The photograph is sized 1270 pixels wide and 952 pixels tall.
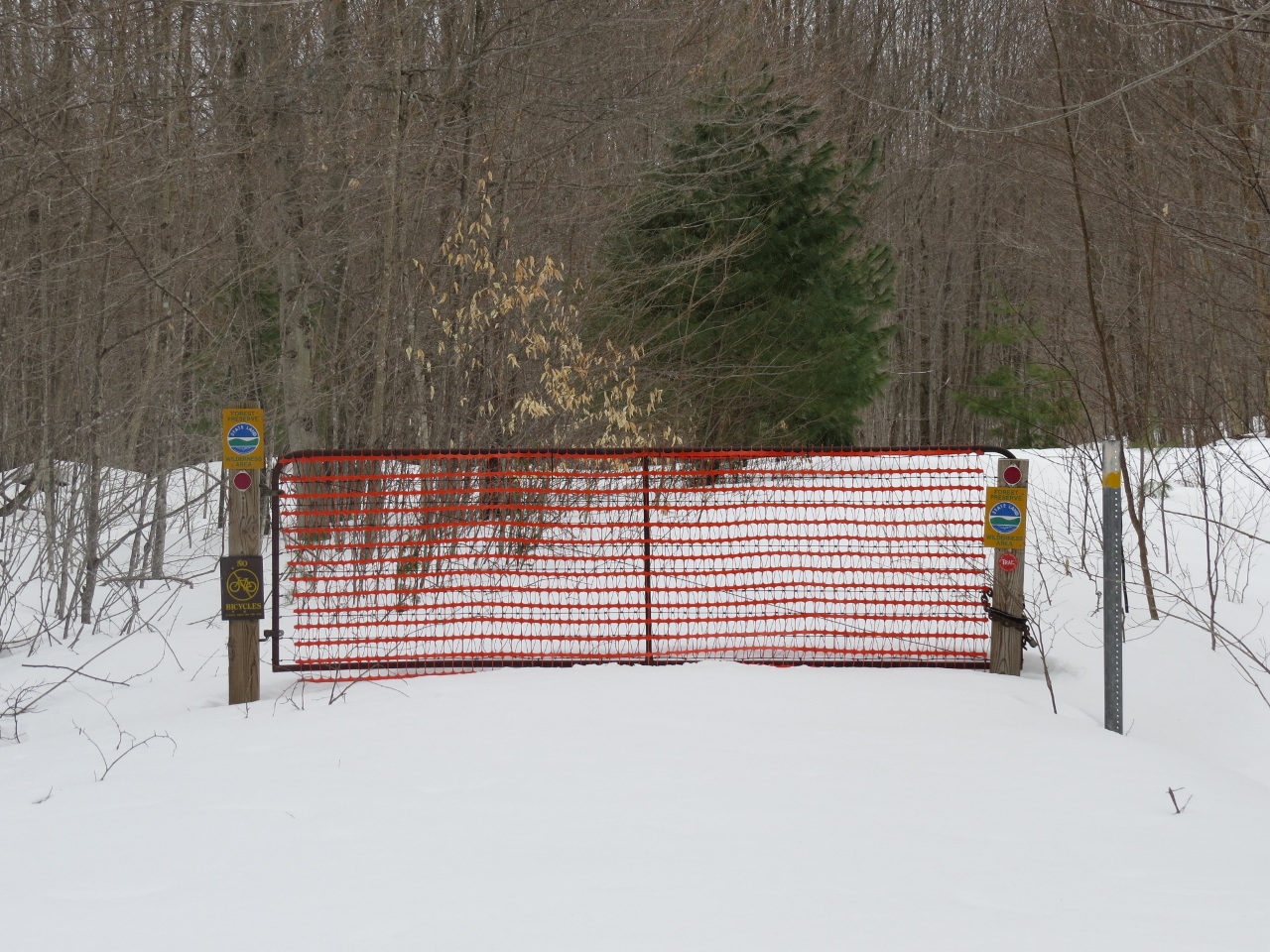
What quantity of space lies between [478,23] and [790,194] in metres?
6.20

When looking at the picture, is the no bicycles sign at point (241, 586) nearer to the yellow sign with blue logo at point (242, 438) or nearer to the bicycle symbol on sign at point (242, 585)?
the bicycle symbol on sign at point (242, 585)

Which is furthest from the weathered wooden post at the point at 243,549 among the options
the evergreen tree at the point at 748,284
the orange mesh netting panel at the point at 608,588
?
the evergreen tree at the point at 748,284

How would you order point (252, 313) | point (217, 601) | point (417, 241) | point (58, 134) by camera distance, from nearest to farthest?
point (58, 134) → point (217, 601) → point (417, 241) → point (252, 313)

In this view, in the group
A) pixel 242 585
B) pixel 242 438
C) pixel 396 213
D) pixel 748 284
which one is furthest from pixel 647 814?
pixel 748 284

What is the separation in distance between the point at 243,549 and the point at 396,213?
14.9 ft

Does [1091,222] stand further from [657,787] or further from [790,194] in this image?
[657,787]

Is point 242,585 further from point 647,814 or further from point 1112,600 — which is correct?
point 1112,600

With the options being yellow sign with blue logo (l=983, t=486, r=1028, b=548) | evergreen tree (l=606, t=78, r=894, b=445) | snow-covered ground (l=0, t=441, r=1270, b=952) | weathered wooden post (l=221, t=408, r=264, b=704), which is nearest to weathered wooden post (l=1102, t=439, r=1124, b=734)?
snow-covered ground (l=0, t=441, r=1270, b=952)

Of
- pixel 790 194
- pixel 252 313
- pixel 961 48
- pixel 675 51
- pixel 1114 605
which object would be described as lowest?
pixel 1114 605

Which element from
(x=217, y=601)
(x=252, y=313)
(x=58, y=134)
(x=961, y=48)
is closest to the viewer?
(x=58, y=134)

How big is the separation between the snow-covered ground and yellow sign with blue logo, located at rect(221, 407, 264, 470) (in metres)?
1.22

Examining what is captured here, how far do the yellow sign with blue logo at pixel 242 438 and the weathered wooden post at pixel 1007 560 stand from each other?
12.9ft

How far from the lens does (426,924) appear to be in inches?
121

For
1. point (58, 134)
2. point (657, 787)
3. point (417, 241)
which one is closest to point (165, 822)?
point (657, 787)
